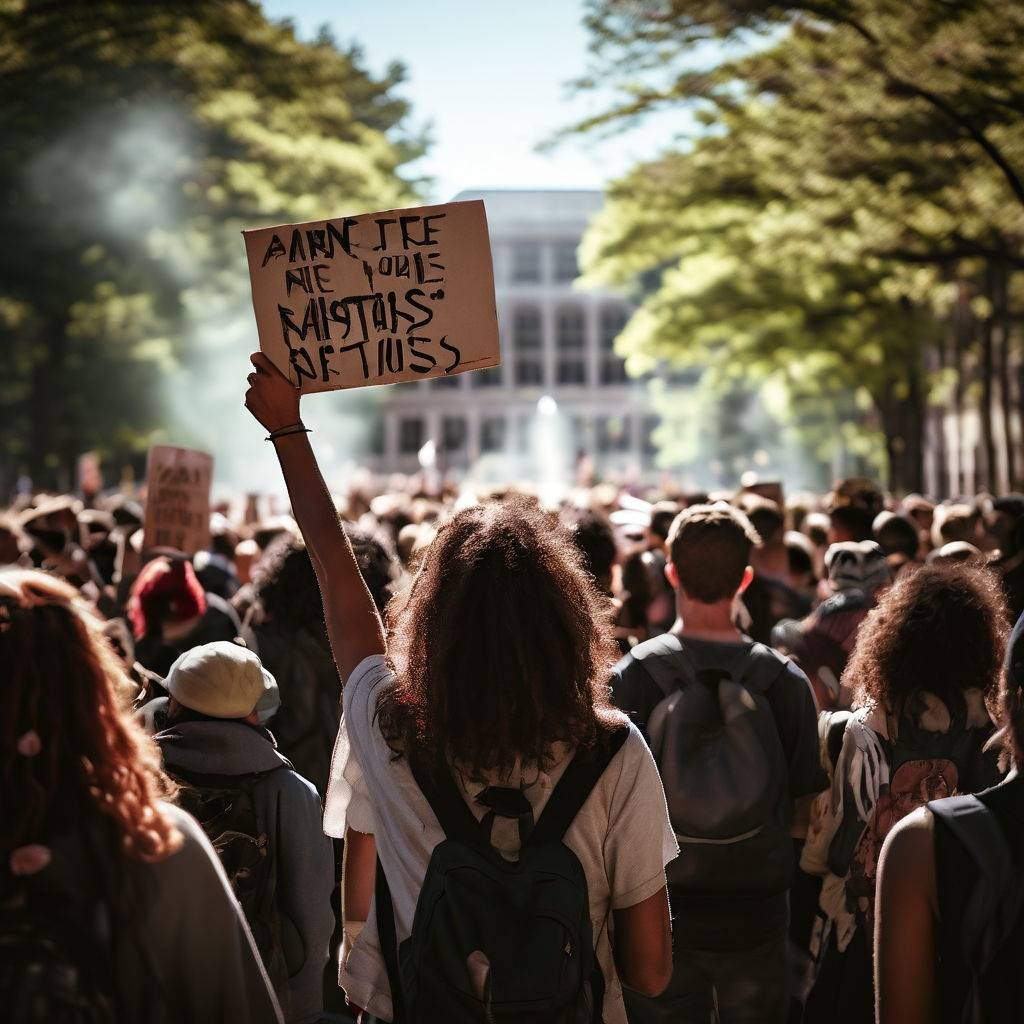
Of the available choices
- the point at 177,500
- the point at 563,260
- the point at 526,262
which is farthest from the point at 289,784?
the point at 526,262

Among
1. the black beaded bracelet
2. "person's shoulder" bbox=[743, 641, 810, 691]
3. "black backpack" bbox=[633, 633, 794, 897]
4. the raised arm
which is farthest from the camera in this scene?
"person's shoulder" bbox=[743, 641, 810, 691]

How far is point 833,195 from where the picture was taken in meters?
15.8

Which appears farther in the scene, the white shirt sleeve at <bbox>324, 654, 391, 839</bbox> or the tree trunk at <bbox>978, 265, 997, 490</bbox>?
the tree trunk at <bbox>978, 265, 997, 490</bbox>

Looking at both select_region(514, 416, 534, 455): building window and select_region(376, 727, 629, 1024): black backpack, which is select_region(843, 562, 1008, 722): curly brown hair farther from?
select_region(514, 416, 534, 455): building window

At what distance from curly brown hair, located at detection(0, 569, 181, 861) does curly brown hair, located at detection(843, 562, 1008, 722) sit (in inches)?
74.3

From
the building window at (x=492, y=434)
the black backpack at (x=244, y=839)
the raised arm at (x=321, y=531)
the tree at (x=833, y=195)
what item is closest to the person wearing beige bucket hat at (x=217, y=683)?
the black backpack at (x=244, y=839)

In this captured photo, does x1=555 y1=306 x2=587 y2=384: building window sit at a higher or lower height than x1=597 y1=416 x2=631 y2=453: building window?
higher

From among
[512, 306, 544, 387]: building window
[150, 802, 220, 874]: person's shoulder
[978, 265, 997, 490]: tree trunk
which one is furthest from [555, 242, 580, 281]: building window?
[150, 802, 220, 874]: person's shoulder

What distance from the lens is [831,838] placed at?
3.57 metres

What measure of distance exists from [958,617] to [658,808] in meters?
1.24

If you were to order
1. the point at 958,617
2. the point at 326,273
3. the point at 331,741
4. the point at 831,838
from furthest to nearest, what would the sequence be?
the point at 331,741 < the point at 831,838 < the point at 958,617 < the point at 326,273

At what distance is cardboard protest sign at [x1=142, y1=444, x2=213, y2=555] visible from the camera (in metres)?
7.34

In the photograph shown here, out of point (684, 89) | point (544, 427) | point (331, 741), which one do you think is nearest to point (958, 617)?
point (331, 741)

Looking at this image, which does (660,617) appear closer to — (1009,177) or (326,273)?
(326,273)
